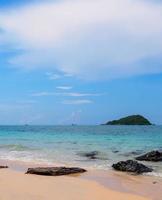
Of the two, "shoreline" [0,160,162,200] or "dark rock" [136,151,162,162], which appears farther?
"dark rock" [136,151,162,162]

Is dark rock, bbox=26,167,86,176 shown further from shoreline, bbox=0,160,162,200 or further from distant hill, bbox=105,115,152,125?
distant hill, bbox=105,115,152,125

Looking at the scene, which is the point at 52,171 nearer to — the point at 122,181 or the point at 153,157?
the point at 122,181

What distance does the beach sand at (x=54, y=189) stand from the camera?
35.9 feet

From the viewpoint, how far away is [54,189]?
11984mm

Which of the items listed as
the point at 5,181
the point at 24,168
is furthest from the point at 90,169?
the point at 5,181

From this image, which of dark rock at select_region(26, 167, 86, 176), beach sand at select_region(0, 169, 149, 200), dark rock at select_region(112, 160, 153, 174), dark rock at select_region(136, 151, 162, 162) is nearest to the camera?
beach sand at select_region(0, 169, 149, 200)

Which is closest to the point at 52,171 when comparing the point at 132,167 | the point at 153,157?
the point at 132,167

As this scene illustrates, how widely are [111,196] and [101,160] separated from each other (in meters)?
9.47

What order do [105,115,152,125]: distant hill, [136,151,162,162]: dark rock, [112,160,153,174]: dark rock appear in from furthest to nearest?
[105,115,152,125]: distant hill < [136,151,162,162]: dark rock < [112,160,153,174]: dark rock

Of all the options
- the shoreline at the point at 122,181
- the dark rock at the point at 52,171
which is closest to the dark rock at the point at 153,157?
the shoreline at the point at 122,181

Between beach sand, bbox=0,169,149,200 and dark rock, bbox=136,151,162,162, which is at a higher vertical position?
dark rock, bbox=136,151,162,162

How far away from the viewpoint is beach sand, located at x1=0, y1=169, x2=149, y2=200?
10.9 m

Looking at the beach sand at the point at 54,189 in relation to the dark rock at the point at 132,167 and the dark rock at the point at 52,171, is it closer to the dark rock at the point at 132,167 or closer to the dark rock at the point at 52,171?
the dark rock at the point at 52,171

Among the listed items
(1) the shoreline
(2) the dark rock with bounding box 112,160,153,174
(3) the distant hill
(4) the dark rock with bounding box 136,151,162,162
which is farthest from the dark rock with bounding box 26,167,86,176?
(3) the distant hill
